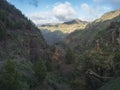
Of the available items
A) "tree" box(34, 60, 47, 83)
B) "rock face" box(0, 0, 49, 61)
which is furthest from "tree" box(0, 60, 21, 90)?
"rock face" box(0, 0, 49, 61)

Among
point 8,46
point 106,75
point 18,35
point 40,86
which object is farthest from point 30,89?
point 18,35

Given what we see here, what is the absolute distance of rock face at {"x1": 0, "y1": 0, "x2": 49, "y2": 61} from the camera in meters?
114

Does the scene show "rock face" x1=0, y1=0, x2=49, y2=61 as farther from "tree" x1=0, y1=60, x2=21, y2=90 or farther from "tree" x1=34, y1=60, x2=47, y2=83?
"tree" x1=0, y1=60, x2=21, y2=90

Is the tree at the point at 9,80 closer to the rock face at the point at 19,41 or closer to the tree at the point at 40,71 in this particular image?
the tree at the point at 40,71

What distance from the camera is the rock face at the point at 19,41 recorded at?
11399 centimetres

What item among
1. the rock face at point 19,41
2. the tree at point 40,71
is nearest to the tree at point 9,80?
the tree at point 40,71

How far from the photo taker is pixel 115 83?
6322 centimetres

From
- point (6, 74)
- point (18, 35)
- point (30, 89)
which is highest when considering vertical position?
point (18, 35)

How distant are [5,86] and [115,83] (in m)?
22.6

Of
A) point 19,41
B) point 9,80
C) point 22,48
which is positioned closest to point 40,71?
point 9,80

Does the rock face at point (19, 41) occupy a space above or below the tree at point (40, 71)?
above

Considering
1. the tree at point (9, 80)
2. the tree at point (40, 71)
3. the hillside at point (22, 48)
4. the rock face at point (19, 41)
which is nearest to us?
the tree at point (9, 80)

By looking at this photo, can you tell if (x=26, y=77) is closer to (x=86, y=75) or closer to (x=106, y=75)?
(x=86, y=75)

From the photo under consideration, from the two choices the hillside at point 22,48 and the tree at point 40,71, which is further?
the hillside at point 22,48
